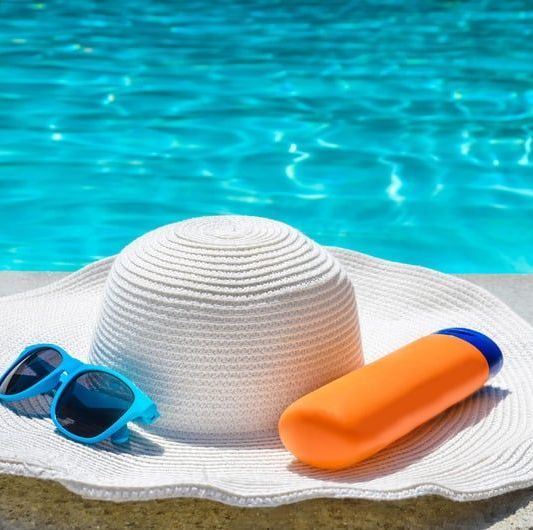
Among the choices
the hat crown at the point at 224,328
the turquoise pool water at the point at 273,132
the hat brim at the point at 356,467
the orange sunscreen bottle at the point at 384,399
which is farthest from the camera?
the turquoise pool water at the point at 273,132

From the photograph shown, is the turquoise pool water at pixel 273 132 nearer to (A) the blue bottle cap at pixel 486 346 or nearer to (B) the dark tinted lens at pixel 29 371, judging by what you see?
(A) the blue bottle cap at pixel 486 346

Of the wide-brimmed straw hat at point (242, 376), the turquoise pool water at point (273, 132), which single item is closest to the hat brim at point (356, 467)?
the wide-brimmed straw hat at point (242, 376)

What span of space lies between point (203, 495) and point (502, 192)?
3.47 meters

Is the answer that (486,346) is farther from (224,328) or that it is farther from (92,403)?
(92,403)

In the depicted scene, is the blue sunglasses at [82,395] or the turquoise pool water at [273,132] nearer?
the blue sunglasses at [82,395]

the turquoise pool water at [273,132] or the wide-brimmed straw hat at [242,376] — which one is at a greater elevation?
the wide-brimmed straw hat at [242,376]

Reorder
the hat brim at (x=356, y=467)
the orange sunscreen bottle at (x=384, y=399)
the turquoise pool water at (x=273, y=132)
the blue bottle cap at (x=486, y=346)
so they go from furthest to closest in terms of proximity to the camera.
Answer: the turquoise pool water at (x=273, y=132) < the blue bottle cap at (x=486, y=346) < the orange sunscreen bottle at (x=384, y=399) < the hat brim at (x=356, y=467)

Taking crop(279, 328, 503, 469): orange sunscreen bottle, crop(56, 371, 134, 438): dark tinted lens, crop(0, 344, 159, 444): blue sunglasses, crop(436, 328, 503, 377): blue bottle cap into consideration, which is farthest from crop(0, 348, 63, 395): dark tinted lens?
crop(436, 328, 503, 377): blue bottle cap

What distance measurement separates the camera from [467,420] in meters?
2.14

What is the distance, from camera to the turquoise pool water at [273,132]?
4.57 metres

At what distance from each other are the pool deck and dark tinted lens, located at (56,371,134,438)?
142 mm

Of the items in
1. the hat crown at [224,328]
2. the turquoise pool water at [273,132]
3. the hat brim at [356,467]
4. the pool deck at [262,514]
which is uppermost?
the hat crown at [224,328]

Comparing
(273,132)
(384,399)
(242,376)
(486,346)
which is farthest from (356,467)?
(273,132)

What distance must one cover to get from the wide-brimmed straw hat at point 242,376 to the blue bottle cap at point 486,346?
0.23 ft
